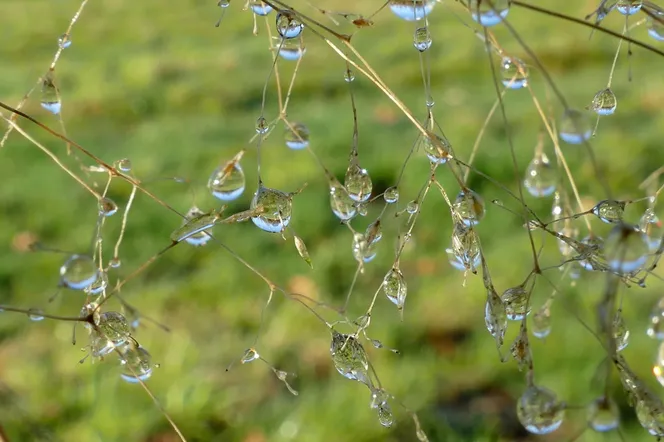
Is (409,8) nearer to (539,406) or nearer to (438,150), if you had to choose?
(438,150)

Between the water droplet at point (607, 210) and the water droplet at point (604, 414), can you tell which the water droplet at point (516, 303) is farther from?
the water droplet at point (604, 414)

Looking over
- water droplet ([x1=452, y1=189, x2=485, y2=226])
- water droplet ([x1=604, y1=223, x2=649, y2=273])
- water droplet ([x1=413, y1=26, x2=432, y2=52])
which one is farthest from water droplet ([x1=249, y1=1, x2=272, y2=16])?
water droplet ([x1=604, y1=223, x2=649, y2=273])

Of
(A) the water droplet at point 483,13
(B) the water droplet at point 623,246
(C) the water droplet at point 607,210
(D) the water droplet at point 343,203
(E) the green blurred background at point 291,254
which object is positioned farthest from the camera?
(E) the green blurred background at point 291,254

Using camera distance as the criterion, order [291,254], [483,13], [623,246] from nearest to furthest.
Answer: [623,246], [483,13], [291,254]

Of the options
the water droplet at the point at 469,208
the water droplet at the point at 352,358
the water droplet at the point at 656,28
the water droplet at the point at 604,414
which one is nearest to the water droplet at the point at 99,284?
the water droplet at the point at 352,358

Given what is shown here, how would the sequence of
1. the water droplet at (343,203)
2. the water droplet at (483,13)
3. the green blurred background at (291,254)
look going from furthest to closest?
the green blurred background at (291,254)
the water droplet at (343,203)
the water droplet at (483,13)

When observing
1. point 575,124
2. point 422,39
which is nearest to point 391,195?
point 422,39

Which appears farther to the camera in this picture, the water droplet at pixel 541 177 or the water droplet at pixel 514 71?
the water droplet at pixel 541 177
